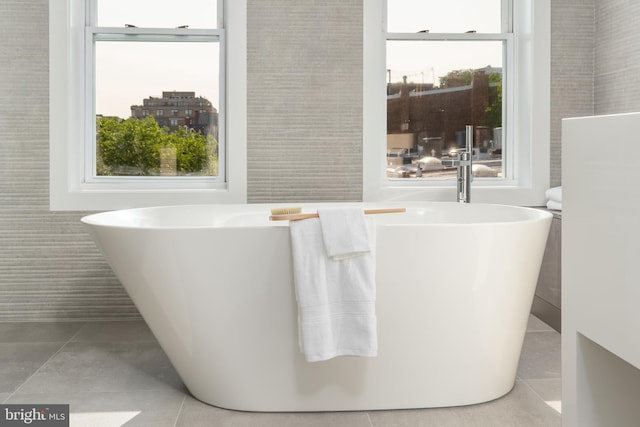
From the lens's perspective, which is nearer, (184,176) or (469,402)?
(469,402)

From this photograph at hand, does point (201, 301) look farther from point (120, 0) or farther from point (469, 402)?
point (120, 0)

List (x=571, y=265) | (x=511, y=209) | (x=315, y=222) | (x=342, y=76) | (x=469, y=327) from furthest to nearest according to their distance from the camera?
1. (x=342, y=76)
2. (x=511, y=209)
3. (x=469, y=327)
4. (x=315, y=222)
5. (x=571, y=265)

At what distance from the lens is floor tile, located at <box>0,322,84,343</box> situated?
3.06 meters

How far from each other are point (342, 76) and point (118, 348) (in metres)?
1.74

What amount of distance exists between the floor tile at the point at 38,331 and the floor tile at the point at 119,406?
773 mm

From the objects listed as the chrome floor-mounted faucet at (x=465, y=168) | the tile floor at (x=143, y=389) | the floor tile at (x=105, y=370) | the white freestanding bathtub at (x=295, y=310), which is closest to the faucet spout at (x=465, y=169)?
the chrome floor-mounted faucet at (x=465, y=168)

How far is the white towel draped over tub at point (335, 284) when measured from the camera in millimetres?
1994

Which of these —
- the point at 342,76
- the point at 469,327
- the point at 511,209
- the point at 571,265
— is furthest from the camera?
the point at 342,76

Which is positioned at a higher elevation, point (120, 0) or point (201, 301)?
point (120, 0)

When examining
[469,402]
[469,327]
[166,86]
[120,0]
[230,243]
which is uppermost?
[120,0]

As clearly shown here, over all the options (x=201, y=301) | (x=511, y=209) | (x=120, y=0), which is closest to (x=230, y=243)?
(x=201, y=301)

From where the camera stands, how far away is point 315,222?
6.66 feet

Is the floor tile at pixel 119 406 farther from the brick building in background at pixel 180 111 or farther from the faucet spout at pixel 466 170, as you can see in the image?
the faucet spout at pixel 466 170

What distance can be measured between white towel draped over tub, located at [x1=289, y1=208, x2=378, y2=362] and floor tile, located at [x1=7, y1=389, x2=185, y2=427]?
0.57 m
